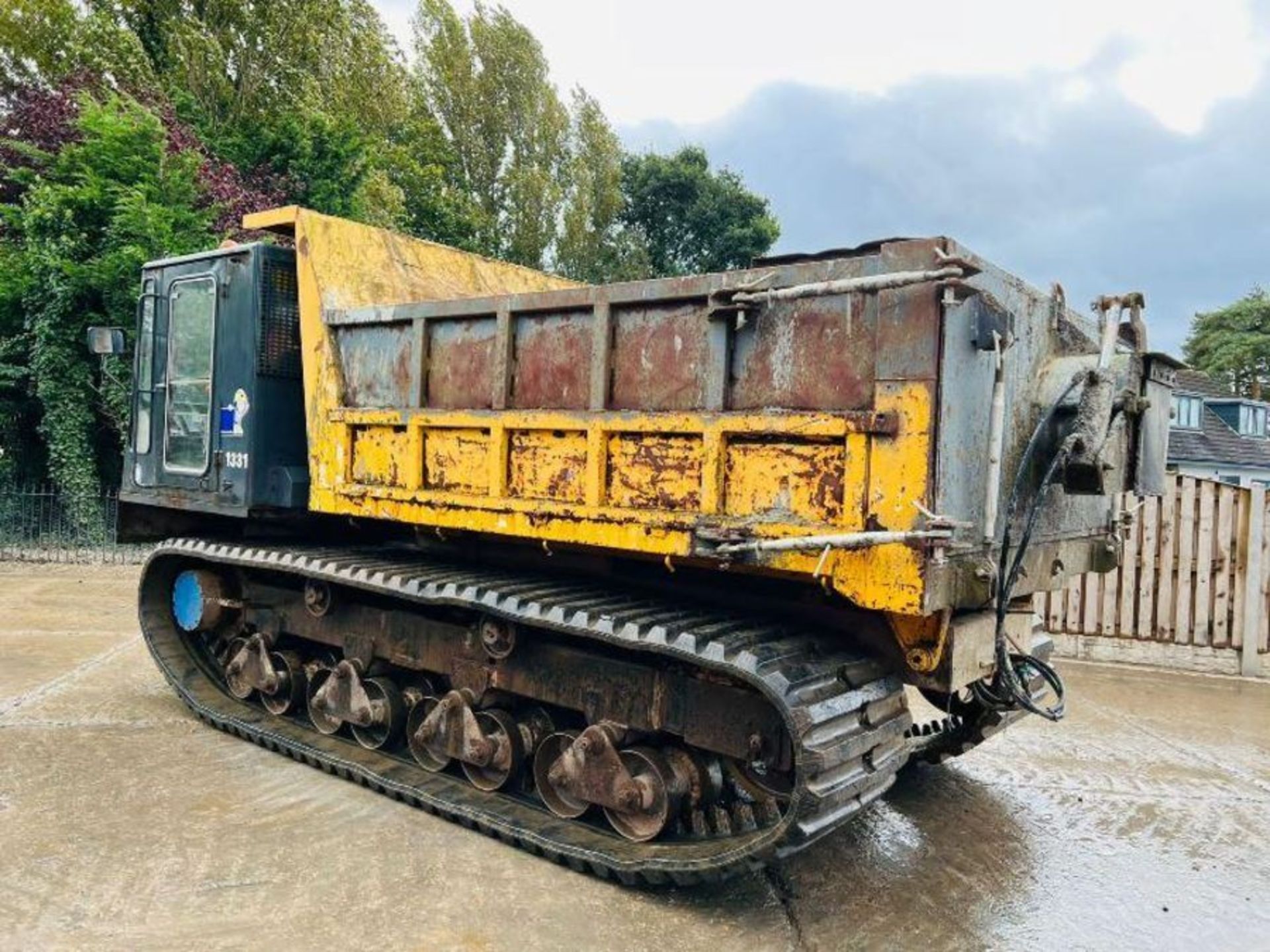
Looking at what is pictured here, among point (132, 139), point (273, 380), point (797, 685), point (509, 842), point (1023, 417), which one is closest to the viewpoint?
point (797, 685)

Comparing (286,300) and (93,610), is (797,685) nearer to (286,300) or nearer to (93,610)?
(286,300)

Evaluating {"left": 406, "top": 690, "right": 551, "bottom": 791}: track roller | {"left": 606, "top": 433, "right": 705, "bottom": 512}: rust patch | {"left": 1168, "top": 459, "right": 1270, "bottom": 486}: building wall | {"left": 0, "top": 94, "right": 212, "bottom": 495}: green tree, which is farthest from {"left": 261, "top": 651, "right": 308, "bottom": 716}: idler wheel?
{"left": 1168, "top": 459, "right": 1270, "bottom": 486}: building wall

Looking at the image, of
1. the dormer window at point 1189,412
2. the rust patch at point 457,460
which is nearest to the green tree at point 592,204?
the dormer window at point 1189,412

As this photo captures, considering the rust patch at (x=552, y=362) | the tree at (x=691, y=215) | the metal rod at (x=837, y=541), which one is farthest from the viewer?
the tree at (x=691, y=215)

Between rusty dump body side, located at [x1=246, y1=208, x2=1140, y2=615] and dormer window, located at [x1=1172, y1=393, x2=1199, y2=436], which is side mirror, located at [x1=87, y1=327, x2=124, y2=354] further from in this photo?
dormer window, located at [x1=1172, y1=393, x2=1199, y2=436]

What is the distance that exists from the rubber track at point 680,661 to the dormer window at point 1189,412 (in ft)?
101

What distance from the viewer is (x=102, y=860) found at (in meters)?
3.74

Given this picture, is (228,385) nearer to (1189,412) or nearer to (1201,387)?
(1189,412)

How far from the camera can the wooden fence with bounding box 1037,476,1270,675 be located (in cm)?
780

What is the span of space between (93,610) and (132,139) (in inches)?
272

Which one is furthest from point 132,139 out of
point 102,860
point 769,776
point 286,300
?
point 769,776

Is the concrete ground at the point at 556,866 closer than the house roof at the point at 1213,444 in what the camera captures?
Yes

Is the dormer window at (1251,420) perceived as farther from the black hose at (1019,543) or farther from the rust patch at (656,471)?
the rust patch at (656,471)

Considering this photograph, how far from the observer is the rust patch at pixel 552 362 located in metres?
3.83
